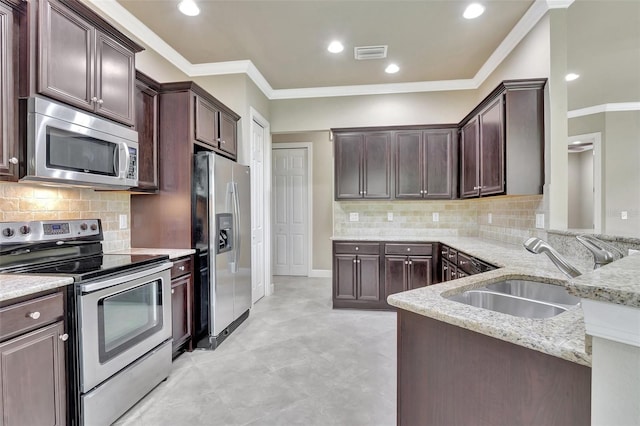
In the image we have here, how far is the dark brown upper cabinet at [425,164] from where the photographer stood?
4004 millimetres

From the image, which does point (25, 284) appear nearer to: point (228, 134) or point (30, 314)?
point (30, 314)

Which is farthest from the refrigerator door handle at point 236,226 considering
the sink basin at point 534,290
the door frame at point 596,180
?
the door frame at point 596,180

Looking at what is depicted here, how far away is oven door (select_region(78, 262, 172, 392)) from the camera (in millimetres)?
1655

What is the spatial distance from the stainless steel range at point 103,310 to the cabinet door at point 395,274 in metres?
2.48

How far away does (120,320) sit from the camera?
1.90 meters

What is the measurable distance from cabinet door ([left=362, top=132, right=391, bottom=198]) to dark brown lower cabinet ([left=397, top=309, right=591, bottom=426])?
2.98 m

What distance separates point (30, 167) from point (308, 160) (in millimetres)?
4396

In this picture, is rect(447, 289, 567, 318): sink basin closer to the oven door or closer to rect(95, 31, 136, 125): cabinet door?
the oven door

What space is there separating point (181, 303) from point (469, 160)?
132 inches

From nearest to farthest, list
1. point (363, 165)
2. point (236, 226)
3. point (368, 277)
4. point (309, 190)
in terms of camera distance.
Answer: point (236, 226), point (368, 277), point (363, 165), point (309, 190)

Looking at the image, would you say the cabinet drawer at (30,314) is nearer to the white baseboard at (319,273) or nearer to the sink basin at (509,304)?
the sink basin at (509,304)

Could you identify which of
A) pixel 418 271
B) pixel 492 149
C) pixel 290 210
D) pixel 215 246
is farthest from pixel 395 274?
pixel 290 210

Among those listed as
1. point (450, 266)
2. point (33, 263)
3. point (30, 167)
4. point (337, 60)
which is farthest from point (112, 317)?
point (337, 60)

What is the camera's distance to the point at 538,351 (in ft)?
2.80
